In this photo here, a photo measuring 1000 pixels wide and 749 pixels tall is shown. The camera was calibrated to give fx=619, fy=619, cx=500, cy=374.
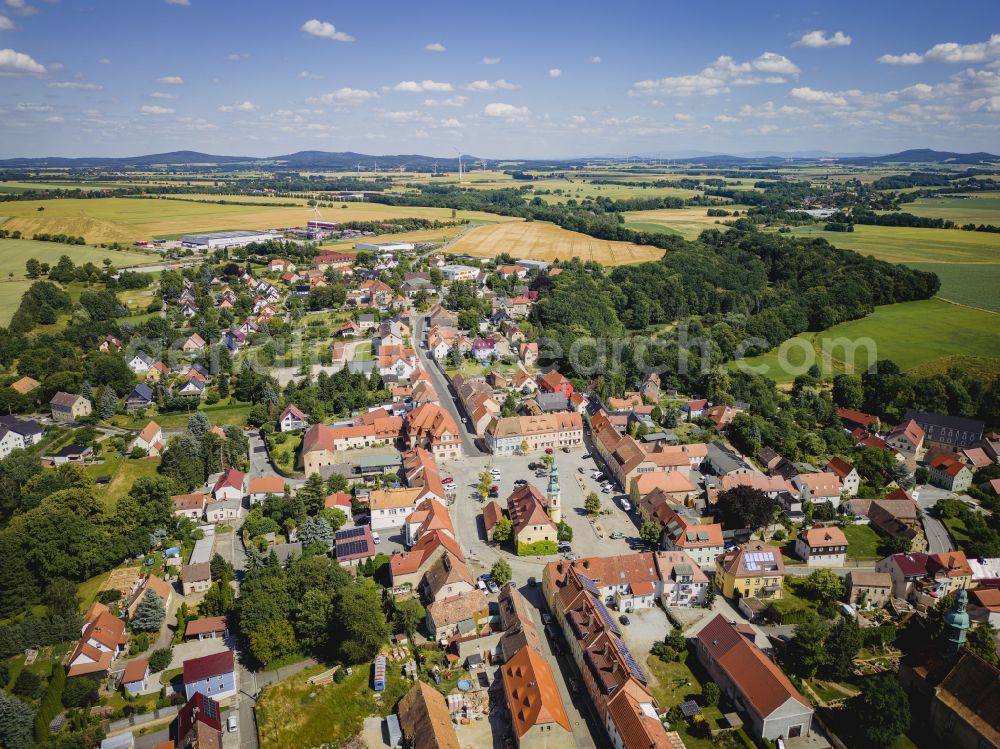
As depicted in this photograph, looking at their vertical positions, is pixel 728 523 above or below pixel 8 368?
below

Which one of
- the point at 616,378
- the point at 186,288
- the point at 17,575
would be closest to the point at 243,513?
the point at 17,575

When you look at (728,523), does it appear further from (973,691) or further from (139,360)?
(139,360)

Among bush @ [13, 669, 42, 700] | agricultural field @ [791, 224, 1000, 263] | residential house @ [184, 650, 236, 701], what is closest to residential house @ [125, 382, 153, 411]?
bush @ [13, 669, 42, 700]

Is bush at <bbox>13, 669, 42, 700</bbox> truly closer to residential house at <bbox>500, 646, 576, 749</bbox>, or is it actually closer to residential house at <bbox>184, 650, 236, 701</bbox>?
residential house at <bbox>184, 650, 236, 701</bbox>

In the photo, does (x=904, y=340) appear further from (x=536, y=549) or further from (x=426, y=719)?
(x=426, y=719)

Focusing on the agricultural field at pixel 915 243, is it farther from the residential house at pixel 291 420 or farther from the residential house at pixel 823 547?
the residential house at pixel 291 420

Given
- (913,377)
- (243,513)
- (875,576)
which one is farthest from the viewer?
(913,377)

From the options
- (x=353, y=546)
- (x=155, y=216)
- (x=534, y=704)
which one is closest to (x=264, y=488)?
(x=353, y=546)
